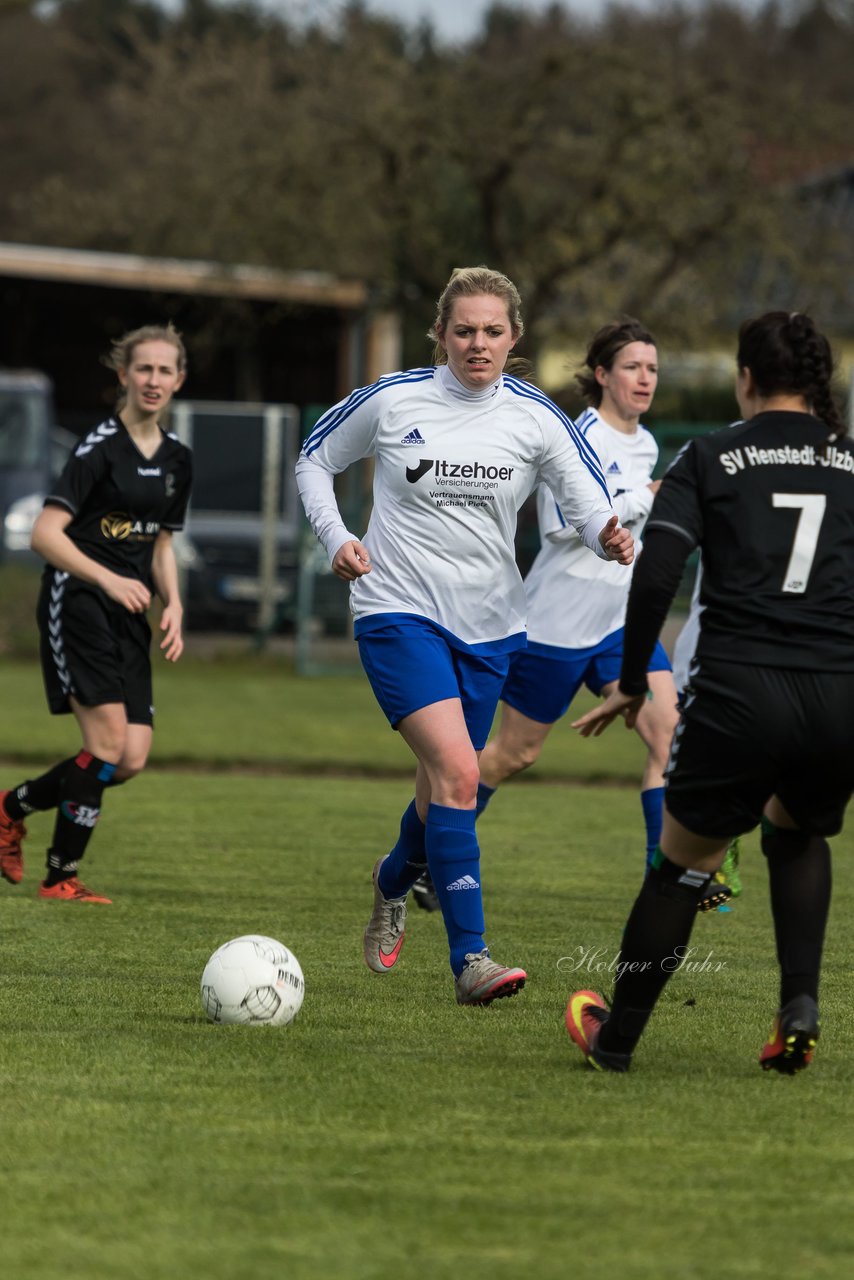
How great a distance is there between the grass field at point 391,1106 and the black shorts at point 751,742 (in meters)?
0.70

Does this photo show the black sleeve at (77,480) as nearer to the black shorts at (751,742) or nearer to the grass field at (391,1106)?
the grass field at (391,1106)

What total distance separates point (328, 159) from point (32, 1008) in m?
20.6

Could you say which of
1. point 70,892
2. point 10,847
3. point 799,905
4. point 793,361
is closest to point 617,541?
point 793,361

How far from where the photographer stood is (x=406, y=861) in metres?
5.86

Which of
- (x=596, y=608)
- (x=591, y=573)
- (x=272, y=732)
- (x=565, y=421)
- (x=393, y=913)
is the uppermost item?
(x=565, y=421)

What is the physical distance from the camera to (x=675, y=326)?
2528 centimetres

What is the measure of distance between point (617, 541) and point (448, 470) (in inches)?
21.6

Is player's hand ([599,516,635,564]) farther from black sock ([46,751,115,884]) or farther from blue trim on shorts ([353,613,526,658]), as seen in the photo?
black sock ([46,751,115,884])

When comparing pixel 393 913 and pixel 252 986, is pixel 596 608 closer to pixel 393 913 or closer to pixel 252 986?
pixel 393 913

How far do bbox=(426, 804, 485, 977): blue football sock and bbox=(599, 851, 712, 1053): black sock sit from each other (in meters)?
0.86

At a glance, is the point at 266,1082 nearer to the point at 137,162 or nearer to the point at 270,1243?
the point at 270,1243

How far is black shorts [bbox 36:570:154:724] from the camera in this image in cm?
731

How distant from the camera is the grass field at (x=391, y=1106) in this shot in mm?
3320

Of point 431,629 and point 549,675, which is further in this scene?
point 549,675
